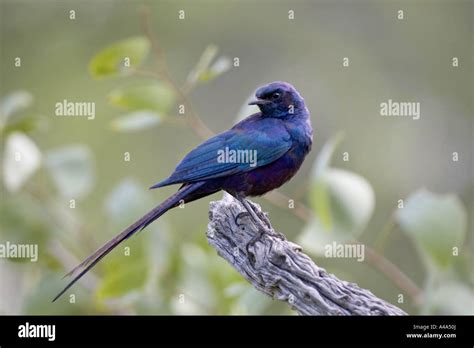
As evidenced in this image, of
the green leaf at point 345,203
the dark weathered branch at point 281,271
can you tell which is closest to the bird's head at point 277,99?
the dark weathered branch at point 281,271

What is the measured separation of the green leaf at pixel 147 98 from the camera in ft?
18.6

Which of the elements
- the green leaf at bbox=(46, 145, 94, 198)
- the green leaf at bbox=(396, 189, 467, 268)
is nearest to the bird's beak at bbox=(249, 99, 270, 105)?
the green leaf at bbox=(46, 145, 94, 198)

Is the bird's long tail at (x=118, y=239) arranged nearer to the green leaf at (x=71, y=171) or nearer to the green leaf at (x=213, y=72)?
the green leaf at (x=71, y=171)

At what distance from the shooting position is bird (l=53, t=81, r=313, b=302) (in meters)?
5.98

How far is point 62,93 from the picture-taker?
12211 mm

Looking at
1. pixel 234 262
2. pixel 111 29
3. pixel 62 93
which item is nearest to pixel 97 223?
pixel 62 93

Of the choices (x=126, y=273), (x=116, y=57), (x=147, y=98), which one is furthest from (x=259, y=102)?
(x=126, y=273)

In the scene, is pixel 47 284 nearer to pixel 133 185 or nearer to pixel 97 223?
pixel 133 185

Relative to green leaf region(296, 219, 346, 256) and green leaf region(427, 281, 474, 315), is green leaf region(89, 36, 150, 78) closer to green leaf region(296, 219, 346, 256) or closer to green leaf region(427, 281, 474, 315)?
green leaf region(296, 219, 346, 256)

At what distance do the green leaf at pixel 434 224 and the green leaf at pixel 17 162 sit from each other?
2472 mm

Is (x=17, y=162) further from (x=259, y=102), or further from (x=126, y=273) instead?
(x=259, y=102)

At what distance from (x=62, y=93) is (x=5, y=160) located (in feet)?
21.8

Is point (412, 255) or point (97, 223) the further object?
point (412, 255)

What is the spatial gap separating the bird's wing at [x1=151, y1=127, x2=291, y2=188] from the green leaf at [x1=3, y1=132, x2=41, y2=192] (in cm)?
98
